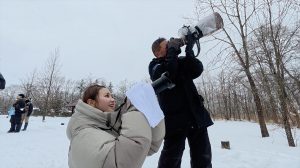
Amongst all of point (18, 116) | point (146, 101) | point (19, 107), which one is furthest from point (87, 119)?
point (19, 107)

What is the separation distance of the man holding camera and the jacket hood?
1.27m

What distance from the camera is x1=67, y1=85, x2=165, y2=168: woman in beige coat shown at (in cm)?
132

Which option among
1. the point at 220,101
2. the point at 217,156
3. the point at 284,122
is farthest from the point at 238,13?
the point at 220,101

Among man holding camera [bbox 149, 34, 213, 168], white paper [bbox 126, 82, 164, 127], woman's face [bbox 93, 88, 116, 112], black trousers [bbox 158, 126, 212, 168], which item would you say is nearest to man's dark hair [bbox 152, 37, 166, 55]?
man holding camera [bbox 149, 34, 213, 168]

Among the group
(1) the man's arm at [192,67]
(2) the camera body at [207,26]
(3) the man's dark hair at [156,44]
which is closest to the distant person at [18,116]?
(3) the man's dark hair at [156,44]

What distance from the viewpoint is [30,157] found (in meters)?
6.58

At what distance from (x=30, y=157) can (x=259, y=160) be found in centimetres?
458

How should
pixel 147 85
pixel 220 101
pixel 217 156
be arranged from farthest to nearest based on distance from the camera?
pixel 220 101 → pixel 217 156 → pixel 147 85

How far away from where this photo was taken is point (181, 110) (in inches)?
118

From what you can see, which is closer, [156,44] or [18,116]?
[156,44]

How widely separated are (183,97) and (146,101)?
63.2 inches

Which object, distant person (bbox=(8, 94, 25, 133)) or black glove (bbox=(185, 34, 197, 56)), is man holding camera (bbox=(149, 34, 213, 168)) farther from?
distant person (bbox=(8, 94, 25, 133))

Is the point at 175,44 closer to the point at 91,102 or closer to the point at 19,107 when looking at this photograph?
the point at 91,102

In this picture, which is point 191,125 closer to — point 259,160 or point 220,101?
point 259,160
